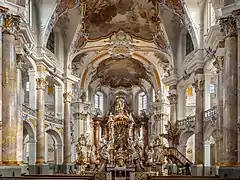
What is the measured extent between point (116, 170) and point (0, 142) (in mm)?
20341

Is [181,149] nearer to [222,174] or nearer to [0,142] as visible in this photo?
[222,174]

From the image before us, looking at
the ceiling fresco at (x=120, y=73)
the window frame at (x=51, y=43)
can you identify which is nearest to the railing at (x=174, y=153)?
the window frame at (x=51, y=43)

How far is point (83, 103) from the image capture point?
39.2m

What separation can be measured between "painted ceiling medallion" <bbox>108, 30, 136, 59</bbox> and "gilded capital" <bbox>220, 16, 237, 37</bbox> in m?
17.0

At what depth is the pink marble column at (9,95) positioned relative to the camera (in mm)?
17031

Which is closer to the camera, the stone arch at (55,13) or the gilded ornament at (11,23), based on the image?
the gilded ornament at (11,23)

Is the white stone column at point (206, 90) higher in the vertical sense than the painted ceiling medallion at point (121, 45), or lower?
lower

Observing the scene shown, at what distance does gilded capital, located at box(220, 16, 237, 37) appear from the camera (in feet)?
56.2

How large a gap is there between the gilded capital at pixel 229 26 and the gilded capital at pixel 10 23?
7.28 meters

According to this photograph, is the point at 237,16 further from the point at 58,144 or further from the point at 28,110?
the point at 58,144

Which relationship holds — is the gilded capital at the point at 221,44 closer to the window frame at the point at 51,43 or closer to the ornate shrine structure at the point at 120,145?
the ornate shrine structure at the point at 120,145

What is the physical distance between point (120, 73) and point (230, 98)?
2735cm

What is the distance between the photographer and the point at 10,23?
1744 cm

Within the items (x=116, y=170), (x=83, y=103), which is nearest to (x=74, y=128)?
(x=83, y=103)
